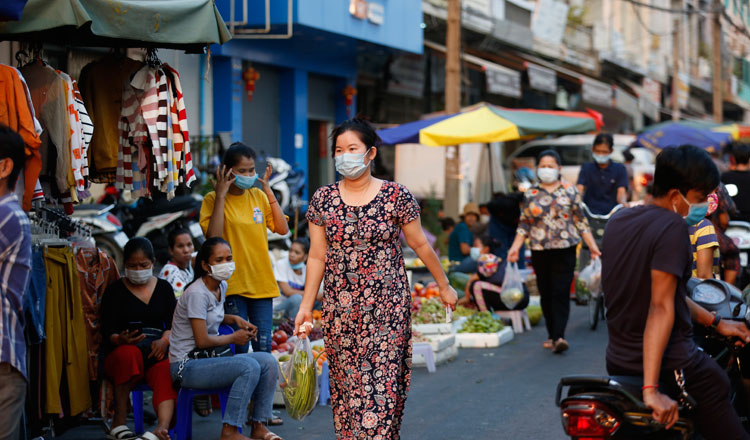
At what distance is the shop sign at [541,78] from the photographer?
24641 millimetres

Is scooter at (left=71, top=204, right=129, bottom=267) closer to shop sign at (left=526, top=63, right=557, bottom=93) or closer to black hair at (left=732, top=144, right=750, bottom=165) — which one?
black hair at (left=732, top=144, right=750, bottom=165)

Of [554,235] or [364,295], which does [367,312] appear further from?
[554,235]

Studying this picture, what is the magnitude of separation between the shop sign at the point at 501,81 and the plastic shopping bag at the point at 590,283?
11.7 meters

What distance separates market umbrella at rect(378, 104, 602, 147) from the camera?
14.3m

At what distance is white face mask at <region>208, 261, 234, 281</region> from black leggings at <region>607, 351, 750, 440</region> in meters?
3.17

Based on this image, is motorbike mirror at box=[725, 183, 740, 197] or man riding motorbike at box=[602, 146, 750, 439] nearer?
man riding motorbike at box=[602, 146, 750, 439]

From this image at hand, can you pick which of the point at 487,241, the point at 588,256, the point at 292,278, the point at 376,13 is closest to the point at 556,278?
the point at 487,241

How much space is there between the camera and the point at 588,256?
13.2m

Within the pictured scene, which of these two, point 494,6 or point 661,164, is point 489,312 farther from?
point 494,6

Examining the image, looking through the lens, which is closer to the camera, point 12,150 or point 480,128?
point 12,150

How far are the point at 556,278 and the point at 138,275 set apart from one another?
181 inches

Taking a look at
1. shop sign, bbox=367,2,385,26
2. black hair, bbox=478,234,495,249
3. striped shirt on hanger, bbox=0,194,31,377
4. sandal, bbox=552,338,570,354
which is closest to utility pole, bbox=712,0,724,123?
shop sign, bbox=367,2,385,26

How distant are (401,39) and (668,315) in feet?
54.2

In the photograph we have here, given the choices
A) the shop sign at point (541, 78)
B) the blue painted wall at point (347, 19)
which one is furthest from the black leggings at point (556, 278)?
the shop sign at point (541, 78)
